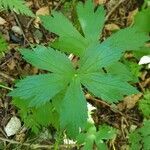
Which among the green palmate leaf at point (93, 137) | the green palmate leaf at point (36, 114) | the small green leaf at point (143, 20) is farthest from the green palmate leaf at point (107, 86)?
the small green leaf at point (143, 20)

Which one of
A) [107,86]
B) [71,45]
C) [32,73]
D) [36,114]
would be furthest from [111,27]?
[107,86]

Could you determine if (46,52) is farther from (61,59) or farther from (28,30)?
(28,30)

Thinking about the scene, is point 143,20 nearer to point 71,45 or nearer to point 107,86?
point 71,45

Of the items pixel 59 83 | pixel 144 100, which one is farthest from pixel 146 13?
pixel 59 83

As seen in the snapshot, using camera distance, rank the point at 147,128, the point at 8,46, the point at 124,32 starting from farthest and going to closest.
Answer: the point at 8,46 < the point at 147,128 < the point at 124,32

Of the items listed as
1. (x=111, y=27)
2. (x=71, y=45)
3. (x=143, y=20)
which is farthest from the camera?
(x=111, y=27)

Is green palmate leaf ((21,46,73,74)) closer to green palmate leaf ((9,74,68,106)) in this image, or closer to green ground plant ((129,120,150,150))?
green palmate leaf ((9,74,68,106))

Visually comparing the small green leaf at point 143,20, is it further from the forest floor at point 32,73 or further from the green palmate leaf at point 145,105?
the green palmate leaf at point 145,105
